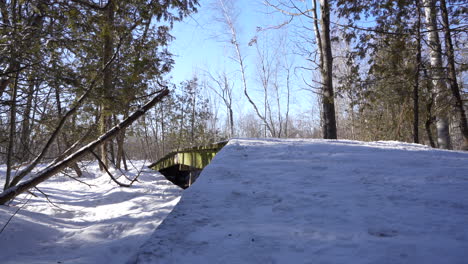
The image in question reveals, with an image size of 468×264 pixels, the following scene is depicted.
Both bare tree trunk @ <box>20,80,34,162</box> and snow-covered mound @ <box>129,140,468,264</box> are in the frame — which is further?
bare tree trunk @ <box>20,80,34,162</box>

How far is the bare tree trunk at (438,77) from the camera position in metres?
5.96

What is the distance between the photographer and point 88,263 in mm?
2518

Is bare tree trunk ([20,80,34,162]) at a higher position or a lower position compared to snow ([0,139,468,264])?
higher

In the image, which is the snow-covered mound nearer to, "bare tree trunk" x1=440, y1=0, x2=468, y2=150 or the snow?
the snow

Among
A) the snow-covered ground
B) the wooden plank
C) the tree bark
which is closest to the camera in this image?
the snow-covered ground

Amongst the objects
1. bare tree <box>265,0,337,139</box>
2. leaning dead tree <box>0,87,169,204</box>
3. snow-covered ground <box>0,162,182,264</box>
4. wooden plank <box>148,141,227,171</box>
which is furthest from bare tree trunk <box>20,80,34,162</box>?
bare tree <box>265,0,337,139</box>

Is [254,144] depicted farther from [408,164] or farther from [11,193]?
[11,193]

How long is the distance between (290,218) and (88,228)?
3.58 meters

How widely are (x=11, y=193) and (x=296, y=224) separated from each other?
3.73 metres

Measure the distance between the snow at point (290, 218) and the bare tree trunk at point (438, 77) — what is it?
3.67 metres

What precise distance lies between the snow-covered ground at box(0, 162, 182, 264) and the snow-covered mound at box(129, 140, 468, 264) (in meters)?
1.41

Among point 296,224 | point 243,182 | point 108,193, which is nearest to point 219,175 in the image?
point 243,182

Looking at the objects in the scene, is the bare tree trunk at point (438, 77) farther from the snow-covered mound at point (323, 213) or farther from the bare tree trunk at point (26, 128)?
the bare tree trunk at point (26, 128)

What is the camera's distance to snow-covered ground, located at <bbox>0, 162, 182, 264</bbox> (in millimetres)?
2807
